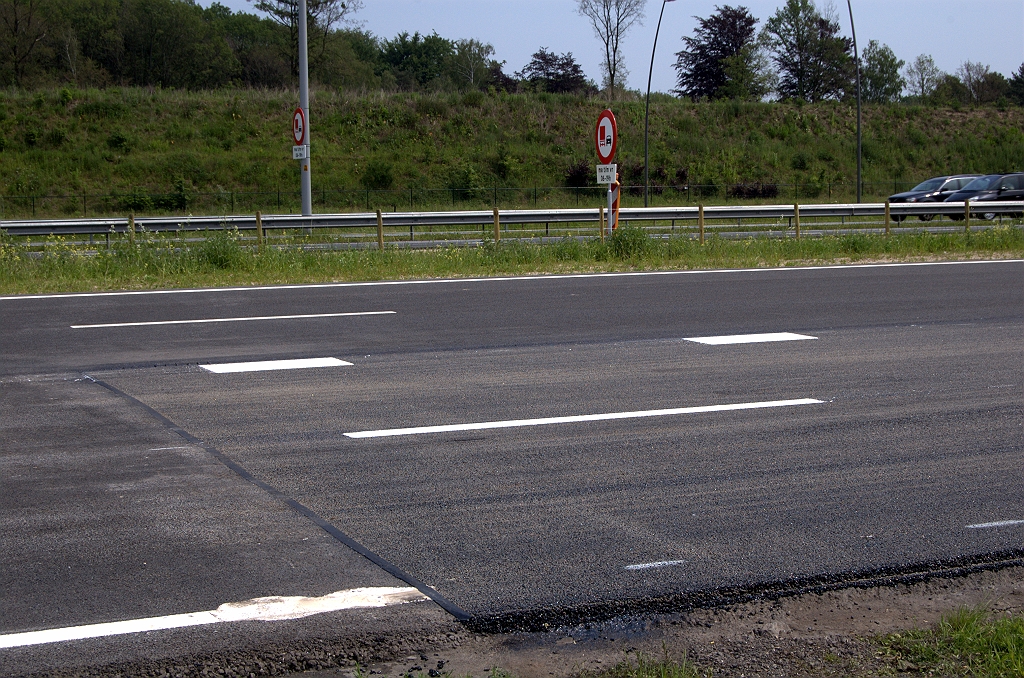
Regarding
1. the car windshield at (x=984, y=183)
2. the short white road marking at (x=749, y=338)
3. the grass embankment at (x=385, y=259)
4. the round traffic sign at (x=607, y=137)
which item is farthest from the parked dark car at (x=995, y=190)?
the short white road marking at (x=749, y=338)

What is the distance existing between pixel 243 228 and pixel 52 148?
2620 centimetres

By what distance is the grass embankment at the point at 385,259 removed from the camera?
17016mm

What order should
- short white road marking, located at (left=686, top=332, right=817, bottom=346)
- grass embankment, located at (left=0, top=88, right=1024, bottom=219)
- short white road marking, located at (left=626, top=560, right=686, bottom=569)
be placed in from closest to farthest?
short white road marking, located at (left=626, top=560, right=686, bottom=569) < short white road marking, located at (left=686, top=332, right=817, bottom=346) < grass embankment, located at (left=0, top=88, right=1024, bottom=219)

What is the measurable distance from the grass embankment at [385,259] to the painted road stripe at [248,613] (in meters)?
13.0

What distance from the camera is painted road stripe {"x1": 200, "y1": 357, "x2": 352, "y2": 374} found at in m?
8.94

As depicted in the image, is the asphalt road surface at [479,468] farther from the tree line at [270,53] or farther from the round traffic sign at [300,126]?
the tree line at [270,53]

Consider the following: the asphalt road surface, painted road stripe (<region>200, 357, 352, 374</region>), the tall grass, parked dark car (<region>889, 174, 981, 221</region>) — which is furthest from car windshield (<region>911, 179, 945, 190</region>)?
the tall grass

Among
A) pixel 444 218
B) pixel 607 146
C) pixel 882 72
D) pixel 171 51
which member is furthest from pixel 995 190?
pixel 882 72

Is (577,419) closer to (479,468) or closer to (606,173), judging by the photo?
(479,468)

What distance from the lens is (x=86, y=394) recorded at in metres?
7.86

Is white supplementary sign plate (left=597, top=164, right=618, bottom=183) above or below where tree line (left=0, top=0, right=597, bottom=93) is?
below

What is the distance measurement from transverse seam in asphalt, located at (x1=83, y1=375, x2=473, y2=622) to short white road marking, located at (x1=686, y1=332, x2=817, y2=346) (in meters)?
5.39

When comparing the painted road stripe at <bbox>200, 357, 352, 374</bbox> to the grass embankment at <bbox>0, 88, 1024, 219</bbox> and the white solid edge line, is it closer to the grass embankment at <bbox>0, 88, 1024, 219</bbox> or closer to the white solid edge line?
the white solid edge line

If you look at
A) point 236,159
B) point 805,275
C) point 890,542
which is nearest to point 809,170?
point 236,159
